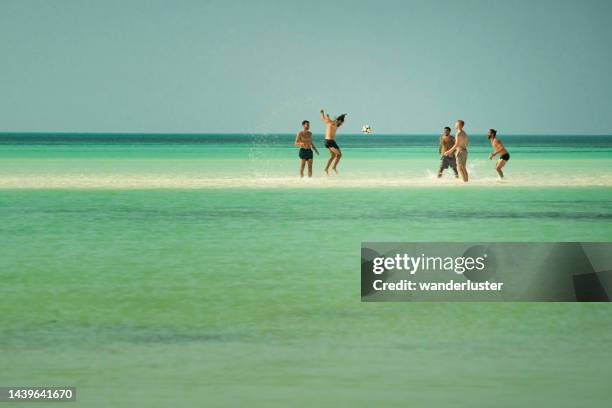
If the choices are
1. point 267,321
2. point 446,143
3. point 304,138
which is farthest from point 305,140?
point 267,321

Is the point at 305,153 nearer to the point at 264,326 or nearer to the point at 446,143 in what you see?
the point at 446,143

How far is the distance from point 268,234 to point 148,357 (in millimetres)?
6745

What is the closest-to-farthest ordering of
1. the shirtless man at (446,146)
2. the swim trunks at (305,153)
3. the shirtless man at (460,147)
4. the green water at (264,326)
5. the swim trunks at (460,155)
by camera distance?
the green water at (264,326), the shirtless man at (460,147), the swim trunks at (460,155), the shirtless man at (446,146), the swim trunks at (305,153)

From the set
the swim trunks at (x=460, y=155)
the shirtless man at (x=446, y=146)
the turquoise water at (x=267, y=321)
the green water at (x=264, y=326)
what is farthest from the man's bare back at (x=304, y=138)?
the green water at (x=264, y=326)

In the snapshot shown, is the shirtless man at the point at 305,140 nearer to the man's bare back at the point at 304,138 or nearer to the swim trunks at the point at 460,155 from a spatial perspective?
the man's bare back at the point at 304,138

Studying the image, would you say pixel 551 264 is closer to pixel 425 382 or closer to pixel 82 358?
pixel 425 382

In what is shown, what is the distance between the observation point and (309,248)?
12219 mm

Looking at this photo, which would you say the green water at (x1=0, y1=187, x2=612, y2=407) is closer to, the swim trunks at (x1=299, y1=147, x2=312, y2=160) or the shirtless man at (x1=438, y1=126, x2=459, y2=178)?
the shirtless man at (x1=438, y1=126, x2=459, y2=178)

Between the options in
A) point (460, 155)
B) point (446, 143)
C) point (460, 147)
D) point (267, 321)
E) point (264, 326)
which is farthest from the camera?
point (446, 143)

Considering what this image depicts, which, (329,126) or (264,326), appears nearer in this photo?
(264,326)

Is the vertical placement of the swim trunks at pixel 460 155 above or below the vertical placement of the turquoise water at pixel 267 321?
above

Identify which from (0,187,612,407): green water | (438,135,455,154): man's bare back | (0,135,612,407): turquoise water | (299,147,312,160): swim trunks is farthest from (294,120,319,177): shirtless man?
(0,187,612,407): green water

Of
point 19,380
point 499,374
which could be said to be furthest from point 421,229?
point 19,380

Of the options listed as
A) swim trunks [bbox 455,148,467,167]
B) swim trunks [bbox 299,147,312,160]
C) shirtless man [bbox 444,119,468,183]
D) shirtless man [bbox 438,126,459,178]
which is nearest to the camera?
shirtless man [bbox 444,119,468,183]
